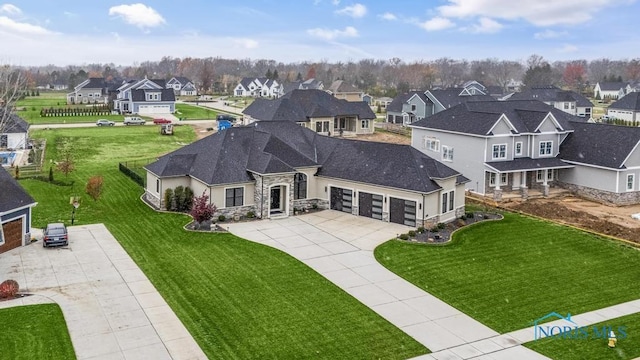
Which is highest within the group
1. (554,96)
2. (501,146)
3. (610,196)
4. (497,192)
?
(554,96)

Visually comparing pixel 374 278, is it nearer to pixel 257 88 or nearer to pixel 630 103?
pixel 630 103

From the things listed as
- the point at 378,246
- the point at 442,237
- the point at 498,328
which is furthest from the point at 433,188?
the point at 498,328

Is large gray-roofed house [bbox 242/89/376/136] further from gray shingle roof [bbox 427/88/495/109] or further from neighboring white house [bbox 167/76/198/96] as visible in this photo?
neighboring white house [bbox 167/76/198/96]

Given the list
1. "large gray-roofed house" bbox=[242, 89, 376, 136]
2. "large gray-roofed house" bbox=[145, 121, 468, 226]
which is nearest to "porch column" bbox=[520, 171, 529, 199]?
"large gray-roofed house" bbox=[145, 121, 468, 226]

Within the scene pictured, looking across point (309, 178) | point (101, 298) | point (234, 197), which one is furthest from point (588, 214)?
point (101, 298)

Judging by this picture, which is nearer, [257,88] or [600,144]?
[600,144]

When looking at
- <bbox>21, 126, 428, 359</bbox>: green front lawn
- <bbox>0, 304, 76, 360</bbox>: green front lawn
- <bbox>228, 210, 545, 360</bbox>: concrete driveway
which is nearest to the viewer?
<bbox>0, 304, 76, 360</bbox>: green front lawn

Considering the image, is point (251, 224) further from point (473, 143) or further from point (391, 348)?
point (473, 143)
